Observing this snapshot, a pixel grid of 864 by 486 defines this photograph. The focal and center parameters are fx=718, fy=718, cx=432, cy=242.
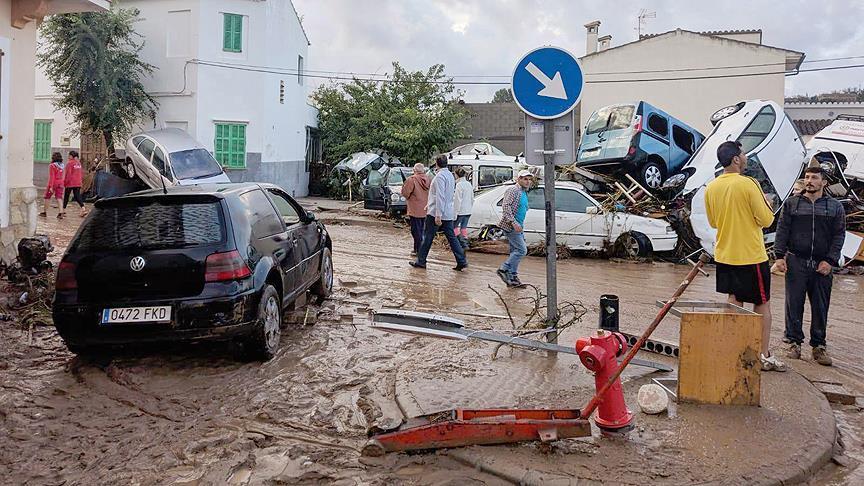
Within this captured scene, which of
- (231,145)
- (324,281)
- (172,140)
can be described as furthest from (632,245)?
(231,145)

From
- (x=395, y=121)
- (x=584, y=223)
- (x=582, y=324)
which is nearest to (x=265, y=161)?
(x=395, y=121)

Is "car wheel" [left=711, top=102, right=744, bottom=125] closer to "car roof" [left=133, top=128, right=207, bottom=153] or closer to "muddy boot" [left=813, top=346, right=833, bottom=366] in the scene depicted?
"muddy boot" [left=813, top=346, right=833, bottom=366]

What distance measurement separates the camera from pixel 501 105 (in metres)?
32.5

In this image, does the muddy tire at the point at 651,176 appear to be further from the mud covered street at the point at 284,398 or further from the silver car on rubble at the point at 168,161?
the silver car on rubble at the point at 168,161

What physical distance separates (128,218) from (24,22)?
18.7 ft

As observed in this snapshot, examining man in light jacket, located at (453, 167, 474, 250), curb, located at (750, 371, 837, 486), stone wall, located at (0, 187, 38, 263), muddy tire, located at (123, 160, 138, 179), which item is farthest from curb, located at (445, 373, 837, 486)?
muddy tire, located at (123, 160, 138, 179)

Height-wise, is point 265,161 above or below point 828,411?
above

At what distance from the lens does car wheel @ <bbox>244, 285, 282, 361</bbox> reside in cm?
593

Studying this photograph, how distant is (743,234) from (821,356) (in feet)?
5.13

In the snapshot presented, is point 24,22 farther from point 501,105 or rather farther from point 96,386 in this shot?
point 501,105

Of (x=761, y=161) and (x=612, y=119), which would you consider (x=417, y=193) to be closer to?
(x=761, y=161)

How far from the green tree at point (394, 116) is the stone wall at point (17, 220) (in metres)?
17.7

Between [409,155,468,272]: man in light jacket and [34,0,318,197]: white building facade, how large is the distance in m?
15.0

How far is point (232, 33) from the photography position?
2458 centimetres
